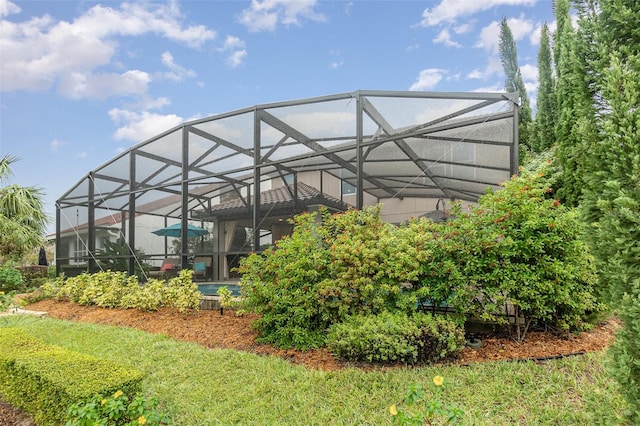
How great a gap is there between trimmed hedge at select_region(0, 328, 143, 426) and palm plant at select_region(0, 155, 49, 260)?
770 cm

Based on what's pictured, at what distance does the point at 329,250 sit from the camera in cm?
476

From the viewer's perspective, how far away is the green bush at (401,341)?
143 inches

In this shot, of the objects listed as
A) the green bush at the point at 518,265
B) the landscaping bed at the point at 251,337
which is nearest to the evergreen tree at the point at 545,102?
the green bush at the point at 518,265

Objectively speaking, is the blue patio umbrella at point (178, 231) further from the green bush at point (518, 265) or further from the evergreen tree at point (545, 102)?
the evergreen tree at point (545, 102)

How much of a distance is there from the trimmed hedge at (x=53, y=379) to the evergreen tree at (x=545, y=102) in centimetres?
859

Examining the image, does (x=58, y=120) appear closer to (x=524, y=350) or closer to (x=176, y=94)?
(x=176, y=94)

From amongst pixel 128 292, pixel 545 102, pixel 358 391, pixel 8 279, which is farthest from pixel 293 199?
pixel 8 279

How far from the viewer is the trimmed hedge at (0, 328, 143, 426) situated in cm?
283

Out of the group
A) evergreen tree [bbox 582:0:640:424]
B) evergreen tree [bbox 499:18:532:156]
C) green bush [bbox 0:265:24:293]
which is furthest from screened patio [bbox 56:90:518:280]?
evergreen tree [bbox 499:18:532:156]

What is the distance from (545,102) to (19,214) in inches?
560

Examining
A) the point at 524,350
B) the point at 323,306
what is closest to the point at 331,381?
the point at 323,306

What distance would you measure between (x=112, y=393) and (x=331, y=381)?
1841 mm

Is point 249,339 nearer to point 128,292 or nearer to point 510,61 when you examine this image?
point 128,292

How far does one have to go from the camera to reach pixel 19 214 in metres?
10.4
